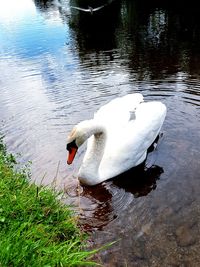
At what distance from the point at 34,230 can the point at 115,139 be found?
3.43 metres

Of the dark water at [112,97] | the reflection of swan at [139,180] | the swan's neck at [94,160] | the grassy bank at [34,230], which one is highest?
the grassy bank at [34,230]

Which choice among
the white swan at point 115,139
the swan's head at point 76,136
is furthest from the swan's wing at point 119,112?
the swan's head at point 76,136

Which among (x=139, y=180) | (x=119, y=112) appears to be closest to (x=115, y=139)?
(x=139, y=180)

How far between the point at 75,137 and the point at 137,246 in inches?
82.7

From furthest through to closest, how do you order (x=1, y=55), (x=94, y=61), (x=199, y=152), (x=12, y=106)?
(x=1, y=55), (x=94, y=61), (x=12, y=106), (x=199, y=152)

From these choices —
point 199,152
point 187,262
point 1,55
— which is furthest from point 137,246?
point 1,55

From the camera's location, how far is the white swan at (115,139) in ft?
21.5

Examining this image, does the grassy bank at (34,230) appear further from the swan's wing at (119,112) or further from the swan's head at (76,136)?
the swan's wing at (119,112)

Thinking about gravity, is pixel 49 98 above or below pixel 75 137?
below

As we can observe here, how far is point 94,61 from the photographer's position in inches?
617

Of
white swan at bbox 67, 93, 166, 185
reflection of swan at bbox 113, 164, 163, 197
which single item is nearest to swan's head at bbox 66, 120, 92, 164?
white swan at bbox 67, 93, 166, 185

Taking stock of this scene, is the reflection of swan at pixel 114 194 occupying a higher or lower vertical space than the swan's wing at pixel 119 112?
lower

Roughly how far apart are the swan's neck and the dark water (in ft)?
0.77

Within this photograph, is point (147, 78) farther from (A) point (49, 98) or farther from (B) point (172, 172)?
(B) point (172, 172)
